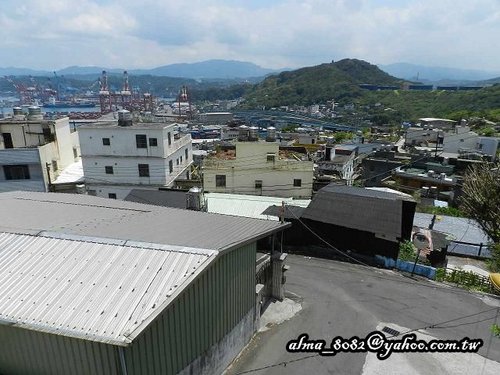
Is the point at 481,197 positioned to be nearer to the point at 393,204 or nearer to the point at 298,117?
the point at 393,204

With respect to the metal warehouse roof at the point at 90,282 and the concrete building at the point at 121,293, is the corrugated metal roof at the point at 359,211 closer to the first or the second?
the concrete building at the point at 121,293

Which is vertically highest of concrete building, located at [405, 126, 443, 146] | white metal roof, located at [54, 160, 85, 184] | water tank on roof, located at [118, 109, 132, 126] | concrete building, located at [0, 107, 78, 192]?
water tank on roof, located at [118, 109, 132, 126]

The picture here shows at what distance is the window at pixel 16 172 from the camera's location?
33.6m

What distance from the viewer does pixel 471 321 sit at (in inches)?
620

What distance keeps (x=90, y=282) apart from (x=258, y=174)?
27.5 m

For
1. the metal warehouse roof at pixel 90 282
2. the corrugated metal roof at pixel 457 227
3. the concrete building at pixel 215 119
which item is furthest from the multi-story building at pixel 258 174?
the concrete building at pixel 215 119

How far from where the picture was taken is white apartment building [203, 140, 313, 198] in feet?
114

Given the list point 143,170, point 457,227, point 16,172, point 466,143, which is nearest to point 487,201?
point 457,227

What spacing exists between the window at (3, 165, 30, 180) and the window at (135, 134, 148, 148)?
1109 centimetres

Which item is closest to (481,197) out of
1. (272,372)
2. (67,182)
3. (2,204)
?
(272,372)

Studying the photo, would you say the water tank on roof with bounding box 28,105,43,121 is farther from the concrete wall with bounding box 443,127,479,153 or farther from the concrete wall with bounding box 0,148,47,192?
the concrete wall with bounding box 443,127,479,153

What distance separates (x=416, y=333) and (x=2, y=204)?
1898 cm

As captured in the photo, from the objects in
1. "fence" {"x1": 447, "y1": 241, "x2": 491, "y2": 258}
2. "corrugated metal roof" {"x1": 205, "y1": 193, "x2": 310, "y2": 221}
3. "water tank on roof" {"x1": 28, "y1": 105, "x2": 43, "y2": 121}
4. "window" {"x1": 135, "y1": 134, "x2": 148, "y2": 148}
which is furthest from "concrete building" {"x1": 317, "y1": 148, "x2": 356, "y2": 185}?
"water tank on roof" {"x1": 28, "y1": 105, "x2": 43, "y2": 121}

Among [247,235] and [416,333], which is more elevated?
[247,235]
